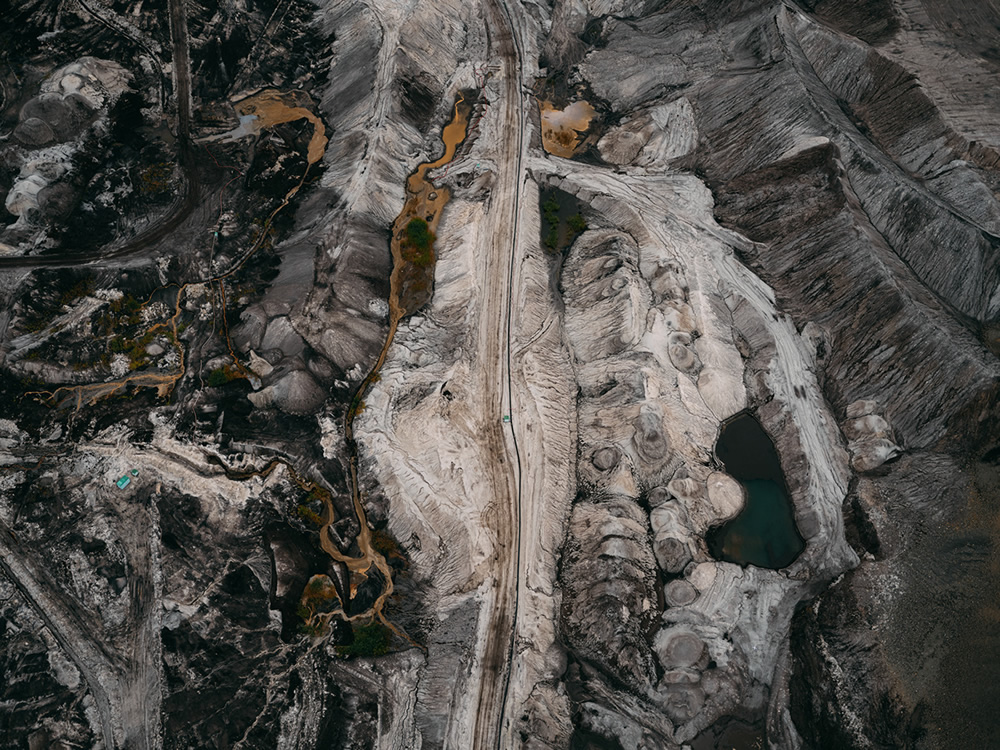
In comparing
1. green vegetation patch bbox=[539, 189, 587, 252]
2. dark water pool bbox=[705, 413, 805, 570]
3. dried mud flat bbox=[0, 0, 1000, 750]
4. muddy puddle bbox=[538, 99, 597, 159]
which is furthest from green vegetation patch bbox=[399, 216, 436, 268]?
dark water pool bbox=[705, 413, 805, 570]

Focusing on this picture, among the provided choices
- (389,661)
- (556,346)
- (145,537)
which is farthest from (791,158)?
(145,537)

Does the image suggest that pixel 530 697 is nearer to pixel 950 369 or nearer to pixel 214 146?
pixel 950 369

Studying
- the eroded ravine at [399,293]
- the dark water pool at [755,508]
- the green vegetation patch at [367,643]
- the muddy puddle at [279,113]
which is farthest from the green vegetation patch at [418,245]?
the green vegetation patch at [367,643]

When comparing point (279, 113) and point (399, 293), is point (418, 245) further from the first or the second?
point (279, 113)

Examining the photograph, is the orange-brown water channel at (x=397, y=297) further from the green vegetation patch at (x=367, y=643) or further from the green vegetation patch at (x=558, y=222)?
the green vegetation patch at (x=558, y=222)

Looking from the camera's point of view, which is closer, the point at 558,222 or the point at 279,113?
the point at 558,222

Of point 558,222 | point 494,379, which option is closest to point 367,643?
point 494,379
